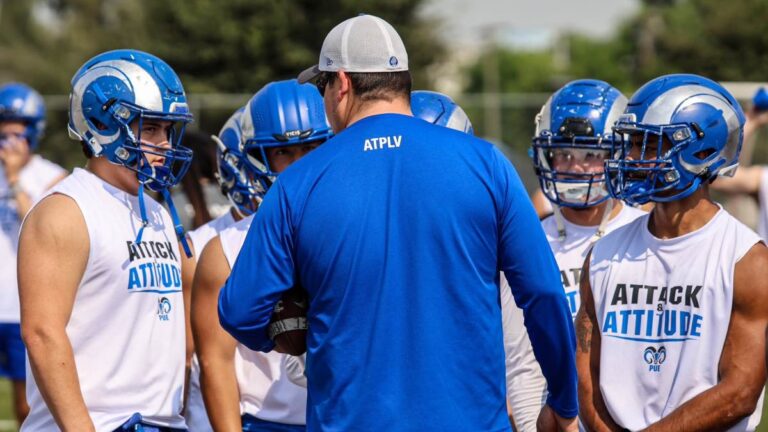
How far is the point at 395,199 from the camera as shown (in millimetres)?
3240

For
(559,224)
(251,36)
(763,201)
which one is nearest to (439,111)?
(559,224)

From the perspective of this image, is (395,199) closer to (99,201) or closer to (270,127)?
(99,201)

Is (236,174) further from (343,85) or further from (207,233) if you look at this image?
(343,85)

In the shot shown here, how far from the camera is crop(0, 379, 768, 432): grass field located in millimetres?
9203

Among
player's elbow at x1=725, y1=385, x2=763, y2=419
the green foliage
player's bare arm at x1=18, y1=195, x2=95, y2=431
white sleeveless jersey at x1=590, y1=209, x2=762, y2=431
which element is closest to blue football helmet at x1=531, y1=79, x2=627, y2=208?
white sleeveless jersey at x1=590, y1=209, x2=762, y2=431

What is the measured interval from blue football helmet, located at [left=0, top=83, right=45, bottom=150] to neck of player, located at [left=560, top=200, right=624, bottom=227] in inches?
204

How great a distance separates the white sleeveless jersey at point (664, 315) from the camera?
3.83 meters

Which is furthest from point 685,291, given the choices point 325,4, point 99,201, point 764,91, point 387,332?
point 325,4

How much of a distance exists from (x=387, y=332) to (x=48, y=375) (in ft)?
3.89

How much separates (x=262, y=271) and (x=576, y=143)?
7.18 feet

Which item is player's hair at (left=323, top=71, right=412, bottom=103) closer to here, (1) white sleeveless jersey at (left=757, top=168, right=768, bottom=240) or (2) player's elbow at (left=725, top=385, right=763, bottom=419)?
(2) player's elbow at (left=725, top=385, right=763, bottom=419)

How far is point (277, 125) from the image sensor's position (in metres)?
4.69

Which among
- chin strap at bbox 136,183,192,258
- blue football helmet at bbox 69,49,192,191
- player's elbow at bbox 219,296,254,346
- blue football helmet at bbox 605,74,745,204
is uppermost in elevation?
blue football helmet at bbox 69,49,192,191

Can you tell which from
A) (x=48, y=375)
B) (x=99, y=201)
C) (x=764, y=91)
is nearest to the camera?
(x=48, y=375)
